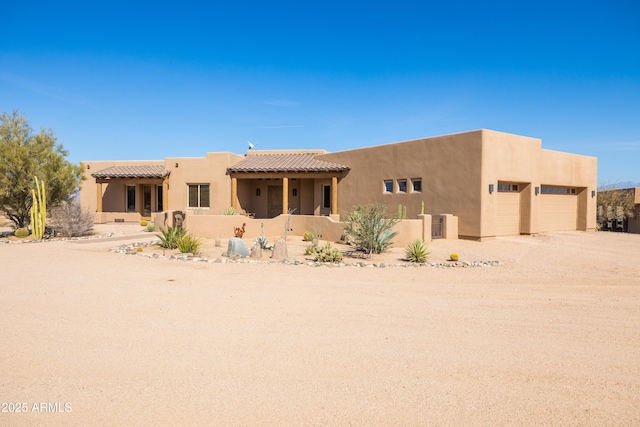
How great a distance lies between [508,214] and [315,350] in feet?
51.8

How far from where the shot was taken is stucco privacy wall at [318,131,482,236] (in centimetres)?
1647

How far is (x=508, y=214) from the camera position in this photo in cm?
1797

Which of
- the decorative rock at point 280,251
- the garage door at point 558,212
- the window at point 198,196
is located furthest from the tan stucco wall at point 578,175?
the window at point 198,196

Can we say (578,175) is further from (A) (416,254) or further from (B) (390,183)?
(A) (416,254)

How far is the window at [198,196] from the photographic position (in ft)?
84.5

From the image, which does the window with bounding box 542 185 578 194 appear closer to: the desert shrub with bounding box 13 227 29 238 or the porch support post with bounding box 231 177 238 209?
the porch support post with bounding box 231 177 238 209

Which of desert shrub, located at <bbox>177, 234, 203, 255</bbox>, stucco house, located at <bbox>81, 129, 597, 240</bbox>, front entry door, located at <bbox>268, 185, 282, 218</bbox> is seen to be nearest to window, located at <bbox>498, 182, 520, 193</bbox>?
stucco house, located at <bbox>81, 129, 597, 240</bbox>

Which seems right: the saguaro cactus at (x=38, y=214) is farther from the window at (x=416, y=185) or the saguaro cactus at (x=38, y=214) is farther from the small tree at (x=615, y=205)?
the small tree at (x=615, y=205)

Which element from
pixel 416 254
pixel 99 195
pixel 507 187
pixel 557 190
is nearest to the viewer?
pixel 416 254

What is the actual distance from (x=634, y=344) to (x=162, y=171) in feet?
87.3

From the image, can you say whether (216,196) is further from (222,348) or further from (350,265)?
(222,348)

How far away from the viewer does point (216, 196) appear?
25234mm

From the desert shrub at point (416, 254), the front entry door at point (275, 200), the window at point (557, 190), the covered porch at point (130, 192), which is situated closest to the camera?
the desert shrub at point (416, 254)

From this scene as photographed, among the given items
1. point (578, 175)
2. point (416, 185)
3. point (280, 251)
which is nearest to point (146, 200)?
point (280, 251)
